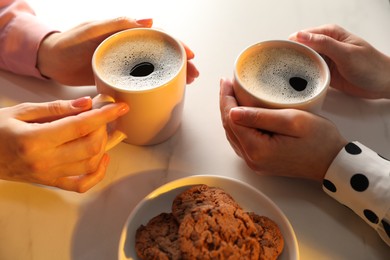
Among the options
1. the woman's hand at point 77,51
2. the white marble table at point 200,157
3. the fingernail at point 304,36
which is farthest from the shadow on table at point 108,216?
the fingernail at point 304,36

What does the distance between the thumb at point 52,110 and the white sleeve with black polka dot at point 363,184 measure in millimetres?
406

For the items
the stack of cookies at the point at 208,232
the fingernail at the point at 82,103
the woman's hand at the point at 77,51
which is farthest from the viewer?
the woman's hand at the point at 77,51

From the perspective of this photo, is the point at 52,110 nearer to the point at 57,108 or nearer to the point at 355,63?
the point at 57,108

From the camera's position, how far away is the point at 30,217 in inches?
25.1

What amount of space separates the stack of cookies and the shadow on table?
0.08 m

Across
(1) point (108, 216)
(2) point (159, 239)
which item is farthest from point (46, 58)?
(2) point (159, 239)

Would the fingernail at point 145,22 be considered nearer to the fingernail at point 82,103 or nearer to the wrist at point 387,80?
the fingernail at point 82,103

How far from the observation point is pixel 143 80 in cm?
66

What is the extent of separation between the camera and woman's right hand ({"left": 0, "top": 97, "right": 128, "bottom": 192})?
1.93ft

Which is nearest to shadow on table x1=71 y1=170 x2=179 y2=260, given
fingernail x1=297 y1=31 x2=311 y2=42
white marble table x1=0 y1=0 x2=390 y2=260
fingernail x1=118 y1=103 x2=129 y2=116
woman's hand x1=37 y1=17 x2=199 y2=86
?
white marble table x1=0 y1=0 x2=390 y2=260

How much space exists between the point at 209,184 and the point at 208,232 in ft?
0.37

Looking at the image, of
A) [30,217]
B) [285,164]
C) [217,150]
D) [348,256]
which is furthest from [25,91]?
[348,256]

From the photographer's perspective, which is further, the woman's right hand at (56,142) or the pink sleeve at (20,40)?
the pink sleeve at (20,40)

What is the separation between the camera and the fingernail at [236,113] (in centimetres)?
62
